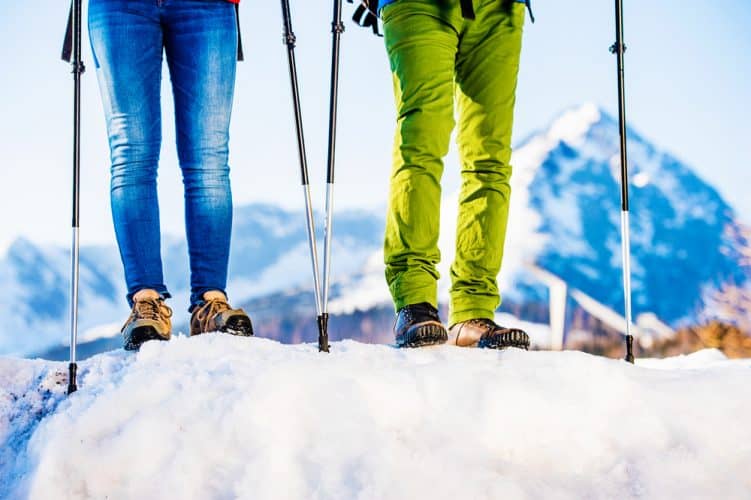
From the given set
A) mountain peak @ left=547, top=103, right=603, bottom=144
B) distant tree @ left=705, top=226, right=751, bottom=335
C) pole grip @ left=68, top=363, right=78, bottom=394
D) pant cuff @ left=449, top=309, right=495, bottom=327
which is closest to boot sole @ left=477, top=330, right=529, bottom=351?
pant cuff @ left=449, top=309, right=495, bottom=327

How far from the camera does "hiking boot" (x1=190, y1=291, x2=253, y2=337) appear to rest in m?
2.19

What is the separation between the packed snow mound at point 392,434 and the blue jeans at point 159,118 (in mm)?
573

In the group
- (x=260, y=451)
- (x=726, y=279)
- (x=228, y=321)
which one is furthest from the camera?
(x=726, y=279)

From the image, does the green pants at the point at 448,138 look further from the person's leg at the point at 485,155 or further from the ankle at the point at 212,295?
the ankle at the point at 212,295

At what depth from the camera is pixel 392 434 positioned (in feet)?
4.98

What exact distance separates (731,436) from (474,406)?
1.89 ft

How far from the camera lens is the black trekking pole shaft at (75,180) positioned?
204cm

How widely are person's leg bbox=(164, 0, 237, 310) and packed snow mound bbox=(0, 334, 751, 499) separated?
0.58m

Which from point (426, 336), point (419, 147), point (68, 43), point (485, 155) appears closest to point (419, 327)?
point (426, 336)

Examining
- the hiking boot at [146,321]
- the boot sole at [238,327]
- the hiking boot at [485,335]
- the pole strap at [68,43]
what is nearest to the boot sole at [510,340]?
the hiking boot at [485,335]

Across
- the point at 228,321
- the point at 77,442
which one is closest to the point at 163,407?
the point at 77,442

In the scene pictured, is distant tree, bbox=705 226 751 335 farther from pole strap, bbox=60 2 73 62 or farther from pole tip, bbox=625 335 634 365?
pole strap, bbox=60 2 73 62

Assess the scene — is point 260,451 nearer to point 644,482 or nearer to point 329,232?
point 644,482

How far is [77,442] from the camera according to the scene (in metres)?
1.56
